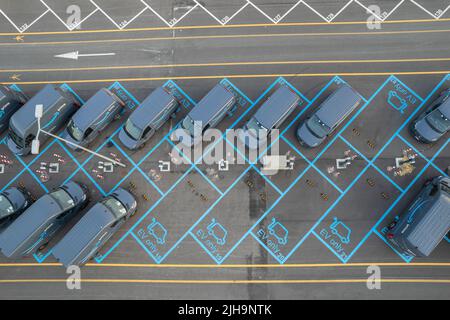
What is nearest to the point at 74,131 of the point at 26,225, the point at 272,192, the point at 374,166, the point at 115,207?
the point at 115,207

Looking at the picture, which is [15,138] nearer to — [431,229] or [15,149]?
[15,149]

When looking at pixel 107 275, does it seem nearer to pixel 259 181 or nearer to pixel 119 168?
pixel 119 168

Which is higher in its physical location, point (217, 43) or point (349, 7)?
point (349, 7)

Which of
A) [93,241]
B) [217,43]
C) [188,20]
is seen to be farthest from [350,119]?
[93,241]

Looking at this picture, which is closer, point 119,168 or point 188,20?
point 119,168

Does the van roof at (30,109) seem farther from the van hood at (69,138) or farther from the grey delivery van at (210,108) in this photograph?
the grey delivery van at (210,108)

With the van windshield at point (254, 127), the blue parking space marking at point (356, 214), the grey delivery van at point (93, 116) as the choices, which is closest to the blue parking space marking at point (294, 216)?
the blue parking space marking at point (356, 214)
